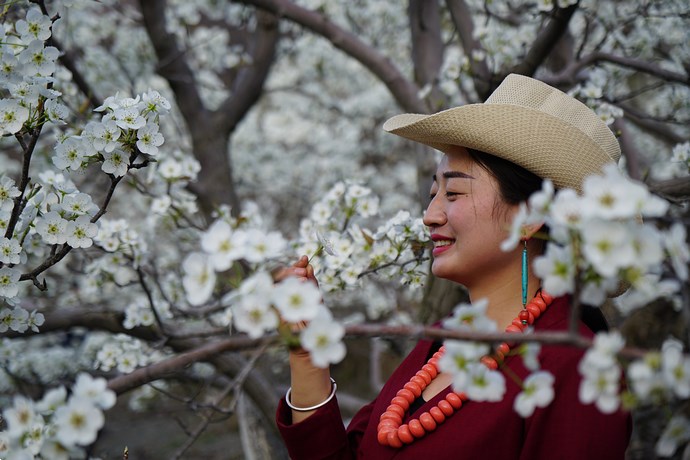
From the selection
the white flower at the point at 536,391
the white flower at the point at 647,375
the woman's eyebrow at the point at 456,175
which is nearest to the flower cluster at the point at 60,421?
the white flower at the point at 536,391

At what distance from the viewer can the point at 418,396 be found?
155 centimetres

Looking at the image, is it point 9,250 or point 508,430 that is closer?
point 508,430

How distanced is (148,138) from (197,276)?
2.20ft

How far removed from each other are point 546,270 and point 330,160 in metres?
4.99

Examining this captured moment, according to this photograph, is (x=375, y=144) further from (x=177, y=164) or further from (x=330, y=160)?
(x=177, y=164)

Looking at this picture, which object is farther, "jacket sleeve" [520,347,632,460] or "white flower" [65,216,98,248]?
"white flower" [65,216,98,248]

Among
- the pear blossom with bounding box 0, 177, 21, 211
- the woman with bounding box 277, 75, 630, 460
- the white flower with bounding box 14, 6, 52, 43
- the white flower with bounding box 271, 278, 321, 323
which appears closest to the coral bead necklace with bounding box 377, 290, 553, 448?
the woman with bounding box 277, 75, 630, 460

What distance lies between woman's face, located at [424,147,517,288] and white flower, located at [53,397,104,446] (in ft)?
2.78

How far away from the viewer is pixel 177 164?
2.35m

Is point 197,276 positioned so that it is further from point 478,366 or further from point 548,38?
point 548,38

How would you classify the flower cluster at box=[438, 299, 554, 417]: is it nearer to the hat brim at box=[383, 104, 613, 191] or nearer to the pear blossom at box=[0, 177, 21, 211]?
the hat brim at box=[383, 104, 613, 191]

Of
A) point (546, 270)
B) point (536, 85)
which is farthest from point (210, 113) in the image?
point (546, 270)

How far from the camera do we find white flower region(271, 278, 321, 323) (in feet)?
2.71

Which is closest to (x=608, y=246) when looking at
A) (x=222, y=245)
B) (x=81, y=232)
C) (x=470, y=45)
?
(x=222, y=245)
